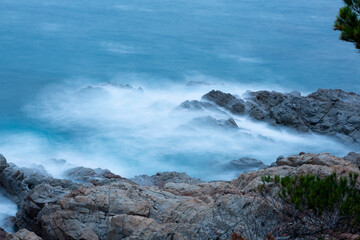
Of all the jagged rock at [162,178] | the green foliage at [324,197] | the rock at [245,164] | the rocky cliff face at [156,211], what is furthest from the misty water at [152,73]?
the green foliage at [324,197]

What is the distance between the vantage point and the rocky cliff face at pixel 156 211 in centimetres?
602

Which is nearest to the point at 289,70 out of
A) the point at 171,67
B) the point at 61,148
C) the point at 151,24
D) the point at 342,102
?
the point at 171,67

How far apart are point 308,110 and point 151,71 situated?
394 inches

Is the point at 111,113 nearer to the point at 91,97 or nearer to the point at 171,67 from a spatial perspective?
the point at 91,97

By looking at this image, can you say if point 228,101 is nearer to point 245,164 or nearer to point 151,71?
point 245,164

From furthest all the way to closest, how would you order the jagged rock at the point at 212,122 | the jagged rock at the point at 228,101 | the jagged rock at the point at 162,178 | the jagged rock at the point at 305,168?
the jagged rock at the point at 228,101
the jagged rock at the point at 212,122
the jagged rock at the point at 162,178
the jagged rock at the point at 305,168

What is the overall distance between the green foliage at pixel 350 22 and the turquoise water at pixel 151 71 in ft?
23.2

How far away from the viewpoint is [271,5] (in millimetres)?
37188

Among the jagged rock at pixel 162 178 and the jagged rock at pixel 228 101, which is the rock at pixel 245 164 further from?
the jagged rock at pixel 228 101

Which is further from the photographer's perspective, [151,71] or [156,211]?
[151,71]

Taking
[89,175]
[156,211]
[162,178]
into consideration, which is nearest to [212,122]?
[162,178]

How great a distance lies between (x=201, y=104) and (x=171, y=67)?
7425mm

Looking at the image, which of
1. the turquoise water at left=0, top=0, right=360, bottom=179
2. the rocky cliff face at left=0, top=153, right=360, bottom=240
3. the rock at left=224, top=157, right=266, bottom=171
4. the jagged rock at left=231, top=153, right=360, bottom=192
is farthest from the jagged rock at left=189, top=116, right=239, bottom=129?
the rocky cliff face at left=0, top=153, right=360, bottom=240

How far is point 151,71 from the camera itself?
22547mm
